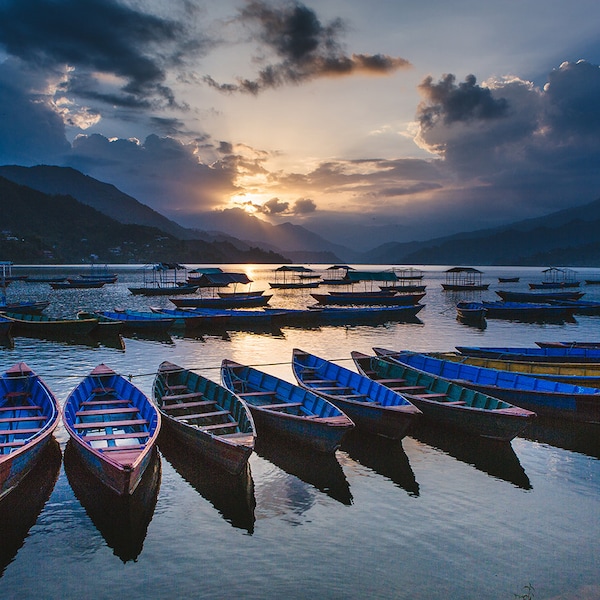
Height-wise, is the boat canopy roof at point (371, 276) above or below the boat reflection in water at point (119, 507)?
above

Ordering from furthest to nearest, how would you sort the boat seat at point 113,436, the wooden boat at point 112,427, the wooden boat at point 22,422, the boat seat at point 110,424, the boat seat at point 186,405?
1. the boat seat at point 186,405
2. the boat seat at point 110,424
3. the boat seat at point 113,436
4. the wooden boat at point 22,422
5. the wooden boat at point 112,427

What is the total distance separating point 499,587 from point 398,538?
2.43 m

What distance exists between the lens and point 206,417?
54.4 ft

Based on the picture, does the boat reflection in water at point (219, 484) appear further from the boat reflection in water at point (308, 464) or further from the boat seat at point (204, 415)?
the boat reflection in water at point (308, 464)

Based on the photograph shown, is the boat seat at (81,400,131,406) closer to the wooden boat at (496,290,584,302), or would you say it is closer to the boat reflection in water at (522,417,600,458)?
the boat reflection in water at (522,417,600,458)

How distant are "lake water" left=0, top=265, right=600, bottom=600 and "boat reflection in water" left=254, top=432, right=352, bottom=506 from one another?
63 mm

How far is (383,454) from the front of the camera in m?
16.5

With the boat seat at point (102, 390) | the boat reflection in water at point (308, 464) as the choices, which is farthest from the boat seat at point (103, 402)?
the boat reflection in water at point (308, 464)

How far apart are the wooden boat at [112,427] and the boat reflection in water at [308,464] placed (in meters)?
3.99

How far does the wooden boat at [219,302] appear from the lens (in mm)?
62000

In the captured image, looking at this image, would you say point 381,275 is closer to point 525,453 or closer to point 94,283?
point 94,283

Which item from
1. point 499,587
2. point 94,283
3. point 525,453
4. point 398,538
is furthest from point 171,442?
point 94,283

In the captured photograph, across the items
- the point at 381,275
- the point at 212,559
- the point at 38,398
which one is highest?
the point at 381,275

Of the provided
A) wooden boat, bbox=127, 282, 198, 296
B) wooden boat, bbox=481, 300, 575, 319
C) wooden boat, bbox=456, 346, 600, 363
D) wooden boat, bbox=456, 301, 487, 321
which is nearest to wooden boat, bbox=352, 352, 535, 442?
wooden boat, bbox=456, 346, 600, 363
